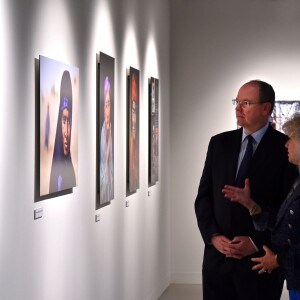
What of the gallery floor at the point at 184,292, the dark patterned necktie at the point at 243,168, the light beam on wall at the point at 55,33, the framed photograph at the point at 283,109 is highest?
the light beam on wall at the point at 55,33

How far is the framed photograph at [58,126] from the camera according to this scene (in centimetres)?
407

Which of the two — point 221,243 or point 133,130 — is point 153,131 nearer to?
point 133,130

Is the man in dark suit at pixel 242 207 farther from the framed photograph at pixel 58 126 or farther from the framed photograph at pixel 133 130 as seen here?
the framed photograph at pixel 133 130

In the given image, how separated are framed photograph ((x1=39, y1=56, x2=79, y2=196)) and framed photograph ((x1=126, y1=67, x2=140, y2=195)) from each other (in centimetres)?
190

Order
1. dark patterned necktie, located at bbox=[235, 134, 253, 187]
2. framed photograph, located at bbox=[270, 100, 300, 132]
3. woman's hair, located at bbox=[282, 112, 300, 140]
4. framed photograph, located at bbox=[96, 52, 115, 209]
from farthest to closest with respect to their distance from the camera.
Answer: framed photograph, located at bbox=[270, 100, 300, 132] < framed photograph, located at bbox=[96, 52, 115, 209] < dark patterned necktie, located at bbox=[235, 134, 253, 187] < woman's hair, located at bbox=[282, 112, 300, 140]

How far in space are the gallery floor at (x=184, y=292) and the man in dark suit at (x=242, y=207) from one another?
449 centimetres

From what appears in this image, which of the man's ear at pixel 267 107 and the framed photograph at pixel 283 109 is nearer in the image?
the man's ear at pixel 267 107

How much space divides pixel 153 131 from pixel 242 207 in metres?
3.96

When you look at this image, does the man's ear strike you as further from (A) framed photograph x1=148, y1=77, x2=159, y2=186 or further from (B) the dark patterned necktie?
(A) framed photograph x1=148, y1=77, x2=159, y2=186

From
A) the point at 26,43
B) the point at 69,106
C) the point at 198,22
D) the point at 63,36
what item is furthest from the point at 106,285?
the point at 198,22

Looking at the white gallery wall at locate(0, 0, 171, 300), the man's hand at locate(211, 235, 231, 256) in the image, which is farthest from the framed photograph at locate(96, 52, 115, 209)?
the man's hand at locate(211, 235, 231, 256)

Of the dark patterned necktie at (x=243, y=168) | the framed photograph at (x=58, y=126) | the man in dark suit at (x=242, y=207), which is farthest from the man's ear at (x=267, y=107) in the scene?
the framed photograph at (x=58, y=126)

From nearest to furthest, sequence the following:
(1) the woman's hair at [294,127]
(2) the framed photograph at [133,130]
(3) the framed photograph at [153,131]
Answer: (1) the woman's hair at [294,127] < (2) the framed photograph at [133,130] < (3) the framed photograph at [153,131]

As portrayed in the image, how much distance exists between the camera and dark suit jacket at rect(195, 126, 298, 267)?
167 inches
